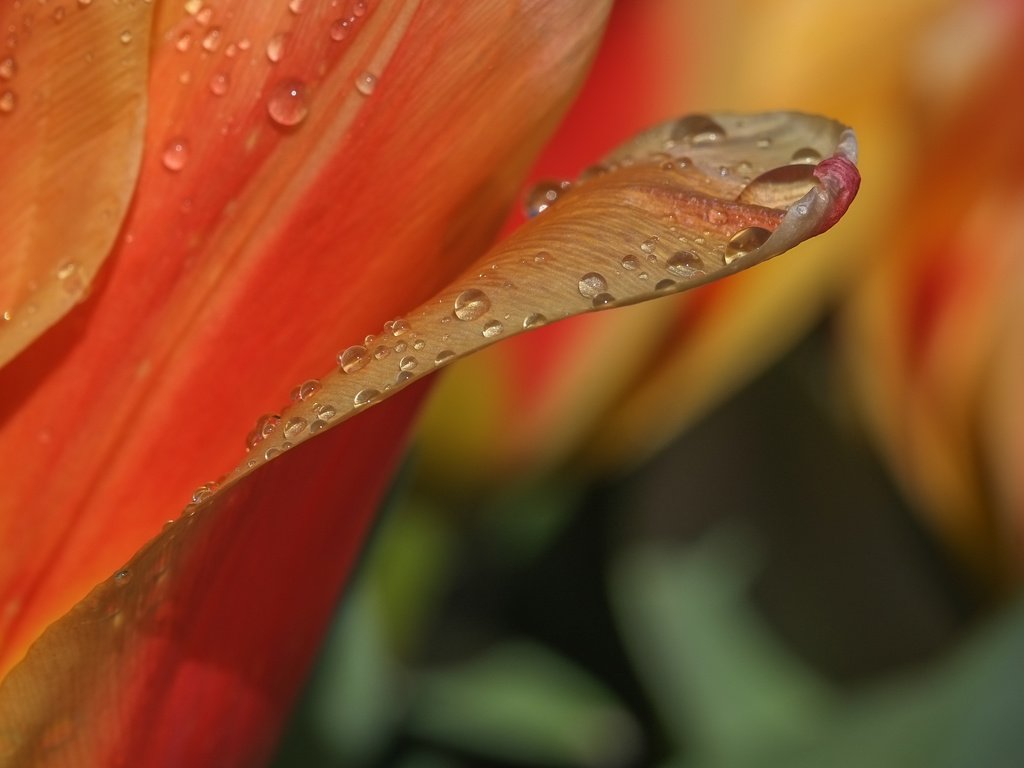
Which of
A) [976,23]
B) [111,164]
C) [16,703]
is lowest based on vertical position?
[16,703]

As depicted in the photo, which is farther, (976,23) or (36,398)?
(976,23)

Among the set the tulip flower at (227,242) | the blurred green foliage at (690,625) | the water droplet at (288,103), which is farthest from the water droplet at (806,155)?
the blurred green foliage at (690,625)

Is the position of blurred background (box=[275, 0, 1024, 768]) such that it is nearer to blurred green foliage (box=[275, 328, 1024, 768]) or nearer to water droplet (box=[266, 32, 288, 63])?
blurred green foliage (box=[275, 328, 1024, 768])

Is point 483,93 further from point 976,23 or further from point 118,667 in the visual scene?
point 976,23

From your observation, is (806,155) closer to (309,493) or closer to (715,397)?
(309,493)

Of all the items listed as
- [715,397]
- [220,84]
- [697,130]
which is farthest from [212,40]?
[715,397]

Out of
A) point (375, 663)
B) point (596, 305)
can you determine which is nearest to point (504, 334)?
point (596, 305)

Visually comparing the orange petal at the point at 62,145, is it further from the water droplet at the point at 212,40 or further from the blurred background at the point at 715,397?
the blurred background at the point at 715,397
